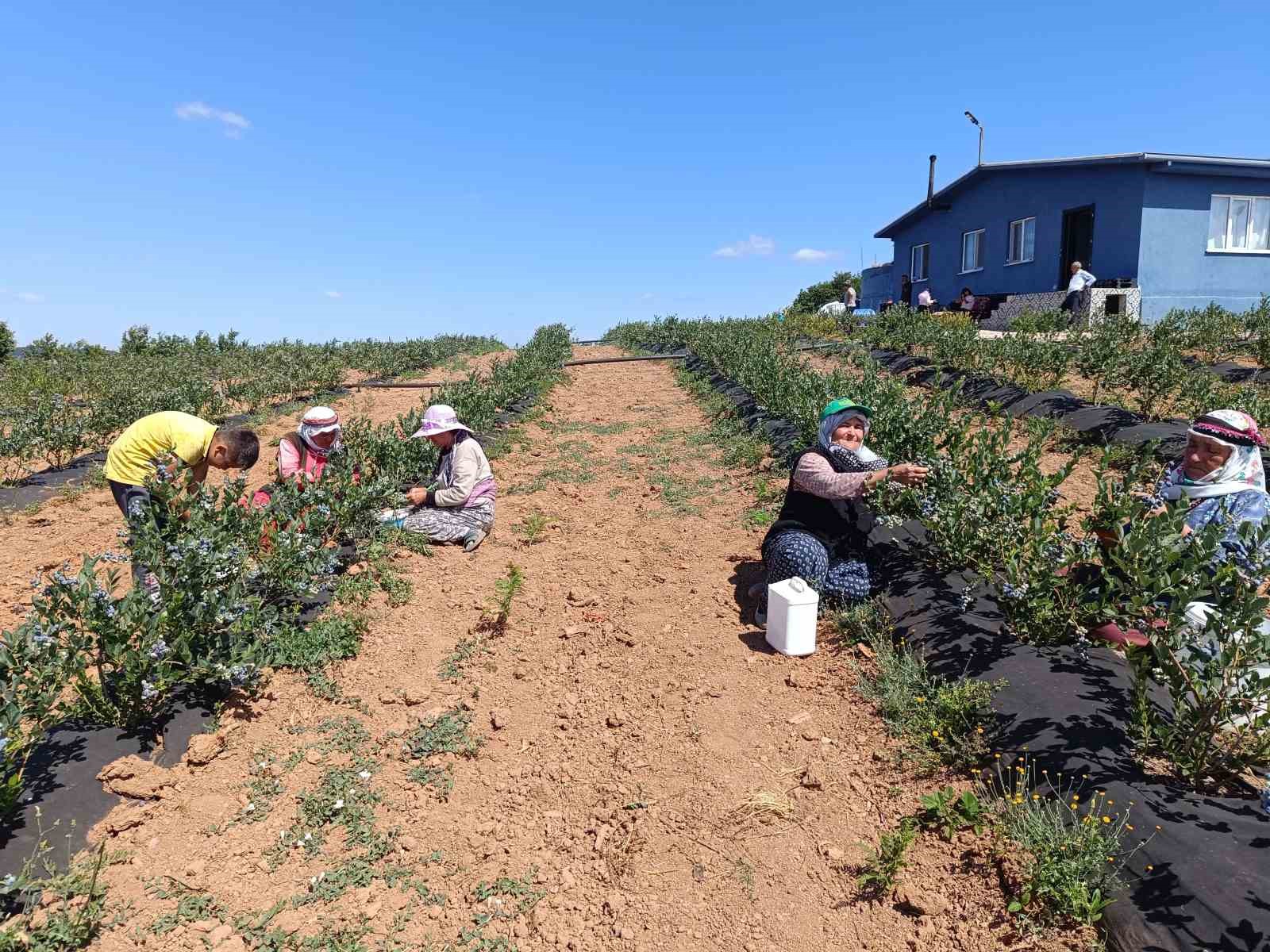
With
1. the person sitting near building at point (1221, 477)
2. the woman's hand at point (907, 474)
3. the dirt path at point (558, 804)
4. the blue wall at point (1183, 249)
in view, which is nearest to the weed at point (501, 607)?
the dirt path at point (558, 804)

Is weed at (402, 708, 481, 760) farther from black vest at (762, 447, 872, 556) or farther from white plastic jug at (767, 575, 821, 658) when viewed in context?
black vest at (762, 447, 872, 556)

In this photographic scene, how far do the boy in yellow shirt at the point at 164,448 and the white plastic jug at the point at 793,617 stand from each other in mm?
3054

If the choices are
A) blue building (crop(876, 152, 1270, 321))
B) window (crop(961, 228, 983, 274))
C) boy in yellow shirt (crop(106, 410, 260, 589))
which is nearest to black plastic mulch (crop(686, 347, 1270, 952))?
boy in yellow shirt (crop(106, 410, 260, 589))

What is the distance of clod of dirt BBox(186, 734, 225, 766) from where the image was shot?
109 inches

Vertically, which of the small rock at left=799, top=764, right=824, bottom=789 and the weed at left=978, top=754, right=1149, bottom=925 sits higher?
the weed at left=978, top=754, right=1149, bottom=925

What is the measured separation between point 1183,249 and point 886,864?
54.4ft

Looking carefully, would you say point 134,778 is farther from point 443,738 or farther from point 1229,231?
point 1229,231

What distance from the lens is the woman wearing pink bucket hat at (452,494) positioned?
5.11 metres

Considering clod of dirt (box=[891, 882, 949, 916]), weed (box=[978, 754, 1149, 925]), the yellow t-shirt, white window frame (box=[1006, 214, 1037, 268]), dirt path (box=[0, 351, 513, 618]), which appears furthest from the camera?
white window frame (box=[1006, 214, 1037, 268])

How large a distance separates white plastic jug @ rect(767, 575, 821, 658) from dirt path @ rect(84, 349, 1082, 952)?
0.09 m

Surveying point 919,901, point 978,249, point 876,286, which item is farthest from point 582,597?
point 876,286

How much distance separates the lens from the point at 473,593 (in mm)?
4430

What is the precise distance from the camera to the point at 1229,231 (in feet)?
48.3

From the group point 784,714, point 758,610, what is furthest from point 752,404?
point 784,714
